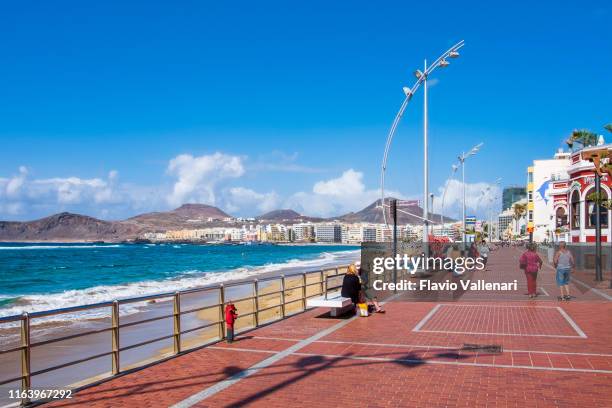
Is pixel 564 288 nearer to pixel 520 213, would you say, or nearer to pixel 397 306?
pixel 397 306

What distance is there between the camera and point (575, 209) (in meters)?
39.6

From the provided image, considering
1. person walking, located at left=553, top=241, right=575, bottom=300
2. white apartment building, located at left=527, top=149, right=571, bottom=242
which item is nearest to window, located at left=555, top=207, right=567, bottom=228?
white apartment building, located at left=527, top=149, right=571, bottom=242

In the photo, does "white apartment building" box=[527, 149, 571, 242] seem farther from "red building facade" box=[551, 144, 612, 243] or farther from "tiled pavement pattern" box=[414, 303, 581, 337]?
"tiled pavement pattern" box=[414, 303, 581, 337]

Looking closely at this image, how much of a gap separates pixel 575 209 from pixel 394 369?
3588 cm

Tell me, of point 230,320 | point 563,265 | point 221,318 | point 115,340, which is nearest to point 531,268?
point 563,265

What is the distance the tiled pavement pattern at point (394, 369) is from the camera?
656 centimetres

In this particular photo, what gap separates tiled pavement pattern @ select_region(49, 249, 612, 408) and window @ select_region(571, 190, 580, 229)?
Answer: 95.1 feet

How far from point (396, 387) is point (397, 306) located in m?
7.94

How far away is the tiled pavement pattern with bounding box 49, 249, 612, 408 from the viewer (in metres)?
6.56

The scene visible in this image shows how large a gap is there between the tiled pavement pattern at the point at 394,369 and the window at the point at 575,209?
29.0 m

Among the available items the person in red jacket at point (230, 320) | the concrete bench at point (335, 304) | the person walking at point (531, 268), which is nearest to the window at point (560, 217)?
the person walking at point (531, 268)

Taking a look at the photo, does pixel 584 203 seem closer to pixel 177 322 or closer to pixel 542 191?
pixel 177 322

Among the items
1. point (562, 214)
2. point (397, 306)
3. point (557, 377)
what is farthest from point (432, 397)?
point (562, 214)

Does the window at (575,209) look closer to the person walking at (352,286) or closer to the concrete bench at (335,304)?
the person walking at (352,286)
